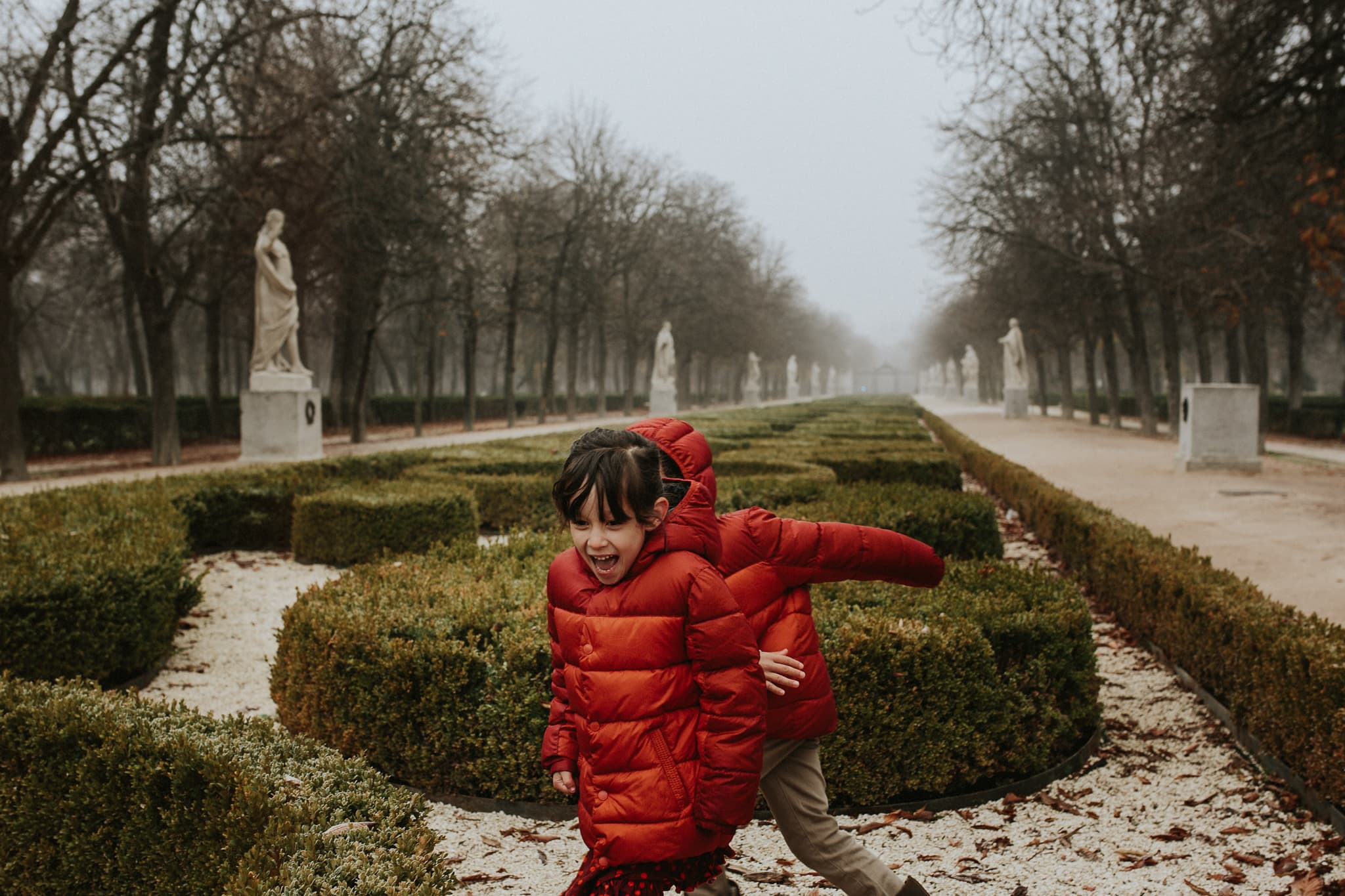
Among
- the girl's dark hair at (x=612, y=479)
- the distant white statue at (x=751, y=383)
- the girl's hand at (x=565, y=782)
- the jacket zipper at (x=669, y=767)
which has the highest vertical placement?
the distant white statue at (x=751, y=383)

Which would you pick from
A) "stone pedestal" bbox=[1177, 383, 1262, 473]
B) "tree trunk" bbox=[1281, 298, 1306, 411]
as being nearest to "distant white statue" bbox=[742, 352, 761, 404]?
"tree trunk" bbox=[1281, 298, 1306, 411]

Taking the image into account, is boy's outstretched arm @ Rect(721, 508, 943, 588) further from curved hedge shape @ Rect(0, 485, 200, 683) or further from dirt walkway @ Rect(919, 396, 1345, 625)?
dirt walkway @ Rect(919, 396, 1345, 625)

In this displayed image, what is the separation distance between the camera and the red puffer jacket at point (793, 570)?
2.20m

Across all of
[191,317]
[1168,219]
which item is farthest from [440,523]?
[191,317]

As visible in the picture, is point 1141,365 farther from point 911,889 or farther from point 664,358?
point 911,889

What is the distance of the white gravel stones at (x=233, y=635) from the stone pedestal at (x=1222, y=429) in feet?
41.2

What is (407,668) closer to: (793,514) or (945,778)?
(945,778)

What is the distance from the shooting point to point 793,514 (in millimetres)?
6598

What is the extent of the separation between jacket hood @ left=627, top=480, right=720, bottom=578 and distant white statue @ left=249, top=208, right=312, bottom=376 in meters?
14.7

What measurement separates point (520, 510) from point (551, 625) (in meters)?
8.14

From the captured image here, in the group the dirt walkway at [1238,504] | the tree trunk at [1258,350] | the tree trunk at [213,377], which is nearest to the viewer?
the dirt walkway at [1238,504]

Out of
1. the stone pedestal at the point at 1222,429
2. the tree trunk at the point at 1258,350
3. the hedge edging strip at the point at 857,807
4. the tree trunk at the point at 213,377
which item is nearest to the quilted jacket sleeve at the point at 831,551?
the hedge edging strip at the point at 857,807

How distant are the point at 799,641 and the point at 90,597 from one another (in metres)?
4.28

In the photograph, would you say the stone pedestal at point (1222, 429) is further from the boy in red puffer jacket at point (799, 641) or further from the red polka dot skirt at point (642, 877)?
the red polka dot skirt at point (642, 877)
